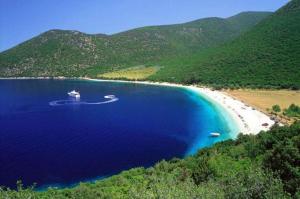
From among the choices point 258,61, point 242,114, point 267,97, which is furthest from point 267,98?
point 258,61

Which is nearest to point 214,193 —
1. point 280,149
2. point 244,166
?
point 280,149

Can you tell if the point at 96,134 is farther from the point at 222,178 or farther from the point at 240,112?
the point at 222,178

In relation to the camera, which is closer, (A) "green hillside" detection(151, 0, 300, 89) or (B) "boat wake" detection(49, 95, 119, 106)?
(B) "boat wake" detection(49, 95, 119, 106)

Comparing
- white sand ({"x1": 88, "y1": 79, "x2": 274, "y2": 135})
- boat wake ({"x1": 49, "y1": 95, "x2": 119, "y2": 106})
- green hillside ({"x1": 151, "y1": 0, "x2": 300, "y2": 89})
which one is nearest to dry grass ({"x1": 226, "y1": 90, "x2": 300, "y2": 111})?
white sand ({"x1": 88, "y1": 79, "x2": 274, "y2": 135})

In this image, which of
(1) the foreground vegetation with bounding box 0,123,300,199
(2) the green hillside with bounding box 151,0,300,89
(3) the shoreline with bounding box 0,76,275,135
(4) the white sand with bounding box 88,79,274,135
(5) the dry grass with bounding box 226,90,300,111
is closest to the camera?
(1) the foreground vegetation with bounding box 0,123,300,199

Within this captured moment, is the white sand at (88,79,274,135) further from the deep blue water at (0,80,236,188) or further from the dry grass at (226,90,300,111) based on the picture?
the dry grass at (226,90,300,111)

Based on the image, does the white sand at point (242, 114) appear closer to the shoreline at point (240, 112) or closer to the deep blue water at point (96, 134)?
the shoreline at point (240, 112)

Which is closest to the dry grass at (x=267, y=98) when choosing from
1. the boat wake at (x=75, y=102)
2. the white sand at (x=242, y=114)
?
the white sand at (x=242, y=114)
